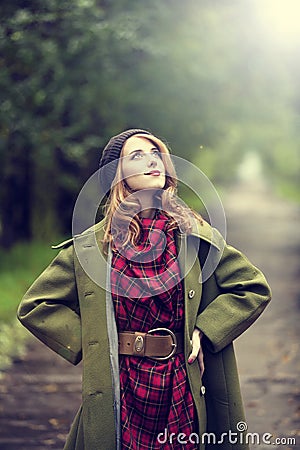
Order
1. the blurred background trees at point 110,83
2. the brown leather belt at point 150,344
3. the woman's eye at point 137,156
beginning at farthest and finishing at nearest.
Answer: the blurred background trees at point 110,83
the woman's eye at point 137,156
the brown leather belt at point 150,344

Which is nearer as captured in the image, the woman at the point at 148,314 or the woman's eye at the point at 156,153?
the woman at the point at 148,314

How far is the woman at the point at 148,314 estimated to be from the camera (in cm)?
379

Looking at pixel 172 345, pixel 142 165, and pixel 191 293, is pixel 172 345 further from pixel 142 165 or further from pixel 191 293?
pixel 142 165

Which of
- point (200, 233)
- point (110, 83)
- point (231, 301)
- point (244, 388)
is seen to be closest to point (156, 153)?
point (200, 233)

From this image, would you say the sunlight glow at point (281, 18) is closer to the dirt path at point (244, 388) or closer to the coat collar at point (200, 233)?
the dirt path at point (244, 388)

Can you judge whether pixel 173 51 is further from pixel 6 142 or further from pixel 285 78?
pixel 285 78

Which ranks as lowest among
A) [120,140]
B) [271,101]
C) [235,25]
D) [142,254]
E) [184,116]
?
[271,101]

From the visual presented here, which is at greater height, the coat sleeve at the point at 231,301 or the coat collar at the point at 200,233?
the coat collar at the point at 200,233

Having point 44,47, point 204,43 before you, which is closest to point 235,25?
point 204,43

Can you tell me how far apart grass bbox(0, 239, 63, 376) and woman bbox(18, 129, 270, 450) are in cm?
480

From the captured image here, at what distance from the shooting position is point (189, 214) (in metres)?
3.97

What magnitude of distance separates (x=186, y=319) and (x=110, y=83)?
34.8 feet

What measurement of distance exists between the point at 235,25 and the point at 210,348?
51.0 ft

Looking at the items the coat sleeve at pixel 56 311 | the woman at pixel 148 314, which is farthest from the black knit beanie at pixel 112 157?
the coat sleeve at pixel 56 311
